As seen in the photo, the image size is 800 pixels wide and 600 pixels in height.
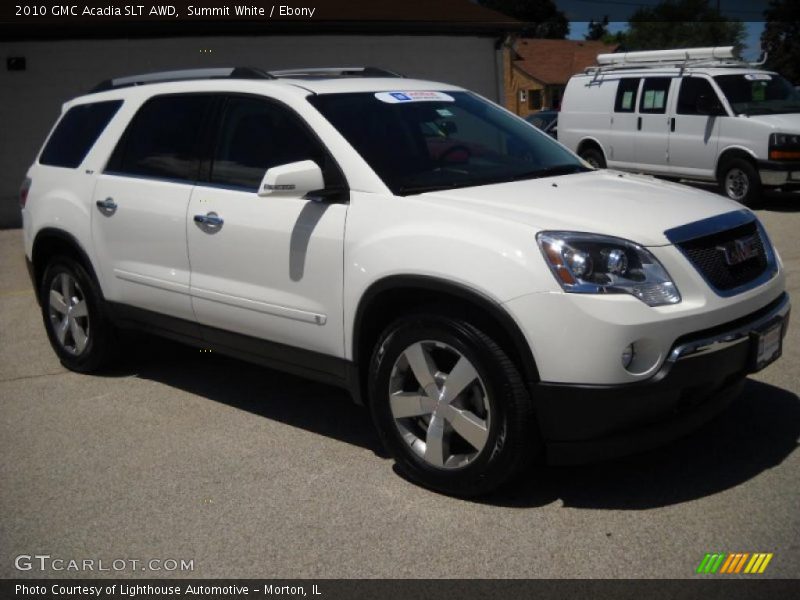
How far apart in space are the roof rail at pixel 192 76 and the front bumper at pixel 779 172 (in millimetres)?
9443

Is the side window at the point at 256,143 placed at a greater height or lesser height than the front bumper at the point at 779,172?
greater

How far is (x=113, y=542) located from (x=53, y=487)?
79 cm

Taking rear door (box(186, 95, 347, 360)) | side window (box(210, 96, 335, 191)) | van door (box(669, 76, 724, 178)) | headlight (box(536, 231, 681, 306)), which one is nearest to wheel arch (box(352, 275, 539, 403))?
rear door (box(186, 95, 347, 360))

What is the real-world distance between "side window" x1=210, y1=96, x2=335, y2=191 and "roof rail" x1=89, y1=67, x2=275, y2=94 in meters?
0.24

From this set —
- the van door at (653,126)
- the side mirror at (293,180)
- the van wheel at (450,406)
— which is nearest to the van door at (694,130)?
the van door at (653,126)

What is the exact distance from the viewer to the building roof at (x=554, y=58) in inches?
2419

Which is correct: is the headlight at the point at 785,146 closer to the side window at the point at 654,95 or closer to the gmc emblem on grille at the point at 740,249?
the side window at the point at 654,95

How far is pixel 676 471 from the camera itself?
434 centimetres

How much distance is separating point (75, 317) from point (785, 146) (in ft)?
33.0

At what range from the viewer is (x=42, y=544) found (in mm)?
3959

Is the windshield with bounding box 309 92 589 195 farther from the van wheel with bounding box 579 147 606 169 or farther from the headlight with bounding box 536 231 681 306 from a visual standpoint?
the van wheel with bounding box 579 147 606 169

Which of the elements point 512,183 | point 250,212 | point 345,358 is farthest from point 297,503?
point 512,183

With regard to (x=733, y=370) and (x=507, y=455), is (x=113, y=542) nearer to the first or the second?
(x=507, y=455)

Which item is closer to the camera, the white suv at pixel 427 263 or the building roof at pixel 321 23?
the white suv at pixel 427 263
